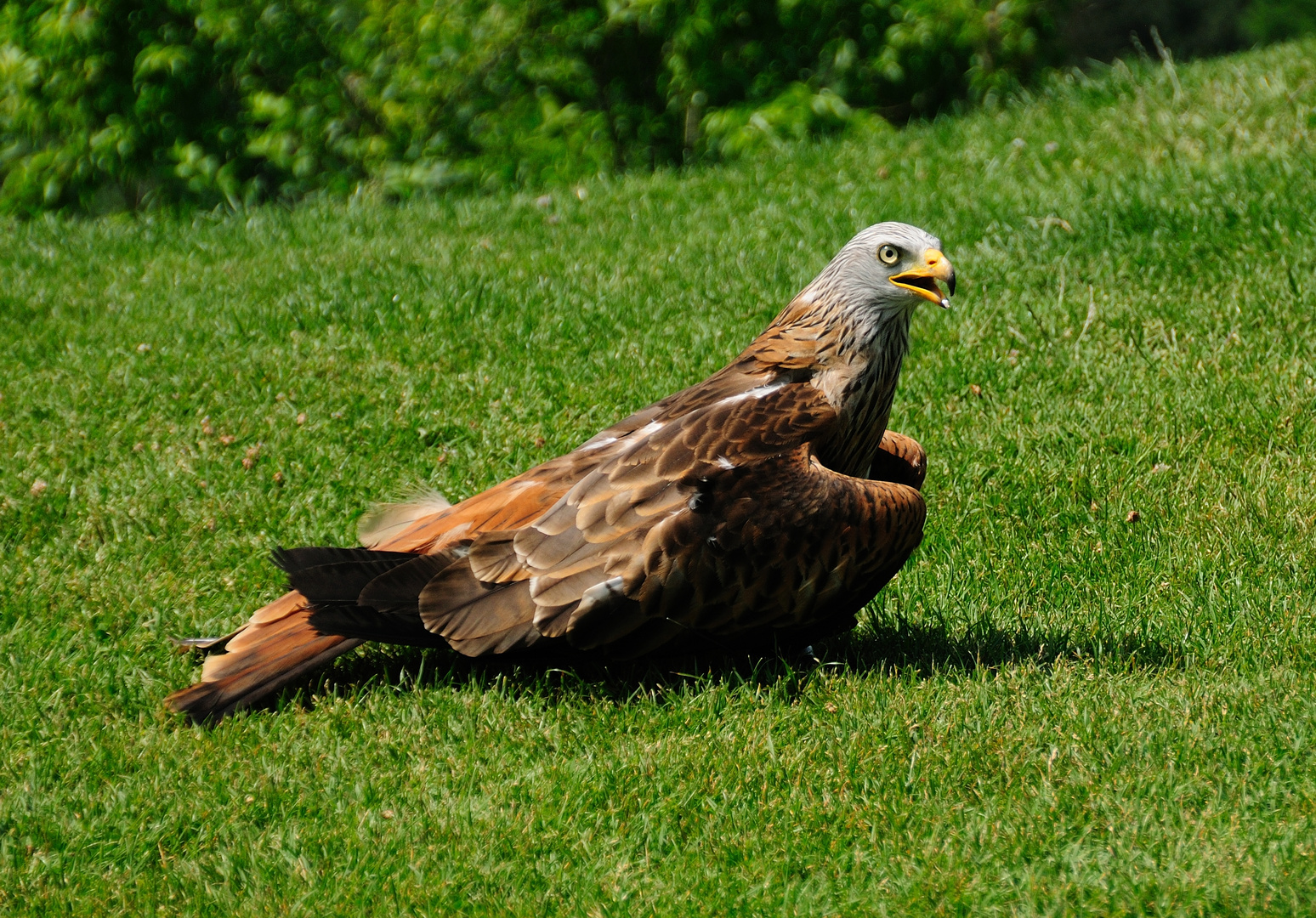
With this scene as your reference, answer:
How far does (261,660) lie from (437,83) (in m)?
9.05

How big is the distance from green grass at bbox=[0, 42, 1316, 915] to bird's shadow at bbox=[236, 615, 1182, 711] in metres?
0.02

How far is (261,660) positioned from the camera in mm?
4398

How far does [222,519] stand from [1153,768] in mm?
4048

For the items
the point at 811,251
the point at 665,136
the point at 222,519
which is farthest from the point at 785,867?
the point at 665,136

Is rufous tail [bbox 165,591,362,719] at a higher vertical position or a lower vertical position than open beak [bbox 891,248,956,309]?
lower

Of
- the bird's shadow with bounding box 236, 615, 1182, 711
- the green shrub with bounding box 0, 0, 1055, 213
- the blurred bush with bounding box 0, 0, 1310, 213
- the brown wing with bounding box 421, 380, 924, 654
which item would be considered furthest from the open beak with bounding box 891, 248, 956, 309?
the green shrub with bounding box 0, 0, 1055, 213

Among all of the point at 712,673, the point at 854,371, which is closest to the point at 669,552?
the point at 712,673

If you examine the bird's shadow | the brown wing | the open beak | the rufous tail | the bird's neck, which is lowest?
the bird's shadow

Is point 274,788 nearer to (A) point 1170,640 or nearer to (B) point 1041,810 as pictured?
(B) point 1041,810

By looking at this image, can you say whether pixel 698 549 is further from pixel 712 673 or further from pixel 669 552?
pixel 712 673

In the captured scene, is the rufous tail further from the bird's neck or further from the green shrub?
the green shrub

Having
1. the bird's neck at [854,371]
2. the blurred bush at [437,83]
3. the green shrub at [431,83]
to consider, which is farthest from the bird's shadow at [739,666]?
the green shrub at [431,83]

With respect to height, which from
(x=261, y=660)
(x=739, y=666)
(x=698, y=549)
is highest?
(x=698, y=549)

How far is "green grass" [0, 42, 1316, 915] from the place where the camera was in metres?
3.56
